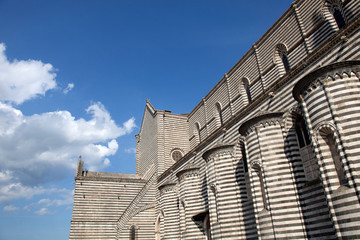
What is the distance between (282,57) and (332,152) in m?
10.0

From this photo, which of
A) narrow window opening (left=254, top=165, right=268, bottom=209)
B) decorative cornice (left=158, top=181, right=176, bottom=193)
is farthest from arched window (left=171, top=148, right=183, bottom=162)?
narrow window opening (left=254, top=165, right=268, bottom=209)

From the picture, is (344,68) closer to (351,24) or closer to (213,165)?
(351,24)

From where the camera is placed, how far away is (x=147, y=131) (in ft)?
98.8

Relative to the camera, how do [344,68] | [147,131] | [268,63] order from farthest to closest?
[147,131], [268,63], [344,68]

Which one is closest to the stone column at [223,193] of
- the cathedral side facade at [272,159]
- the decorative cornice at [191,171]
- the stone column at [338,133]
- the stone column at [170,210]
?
the cathedral side facade at [272,159]

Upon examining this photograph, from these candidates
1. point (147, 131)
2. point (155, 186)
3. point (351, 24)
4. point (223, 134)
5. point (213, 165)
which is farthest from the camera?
point (147, 131)

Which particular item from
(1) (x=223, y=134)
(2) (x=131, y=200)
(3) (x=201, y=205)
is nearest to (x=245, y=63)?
(1) (x=223, y=134)

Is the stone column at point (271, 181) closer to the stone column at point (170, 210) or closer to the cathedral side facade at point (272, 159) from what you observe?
the cathedral side facade at point (272, 159)

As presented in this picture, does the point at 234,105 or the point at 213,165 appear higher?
the point at 234,105

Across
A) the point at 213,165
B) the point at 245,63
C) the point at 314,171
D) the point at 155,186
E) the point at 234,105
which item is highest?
the point at 245,63

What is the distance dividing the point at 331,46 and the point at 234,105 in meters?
10.3

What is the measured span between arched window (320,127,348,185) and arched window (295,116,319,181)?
1759mm

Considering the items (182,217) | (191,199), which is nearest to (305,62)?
(191,199)

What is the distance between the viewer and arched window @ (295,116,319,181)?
9727 mm
